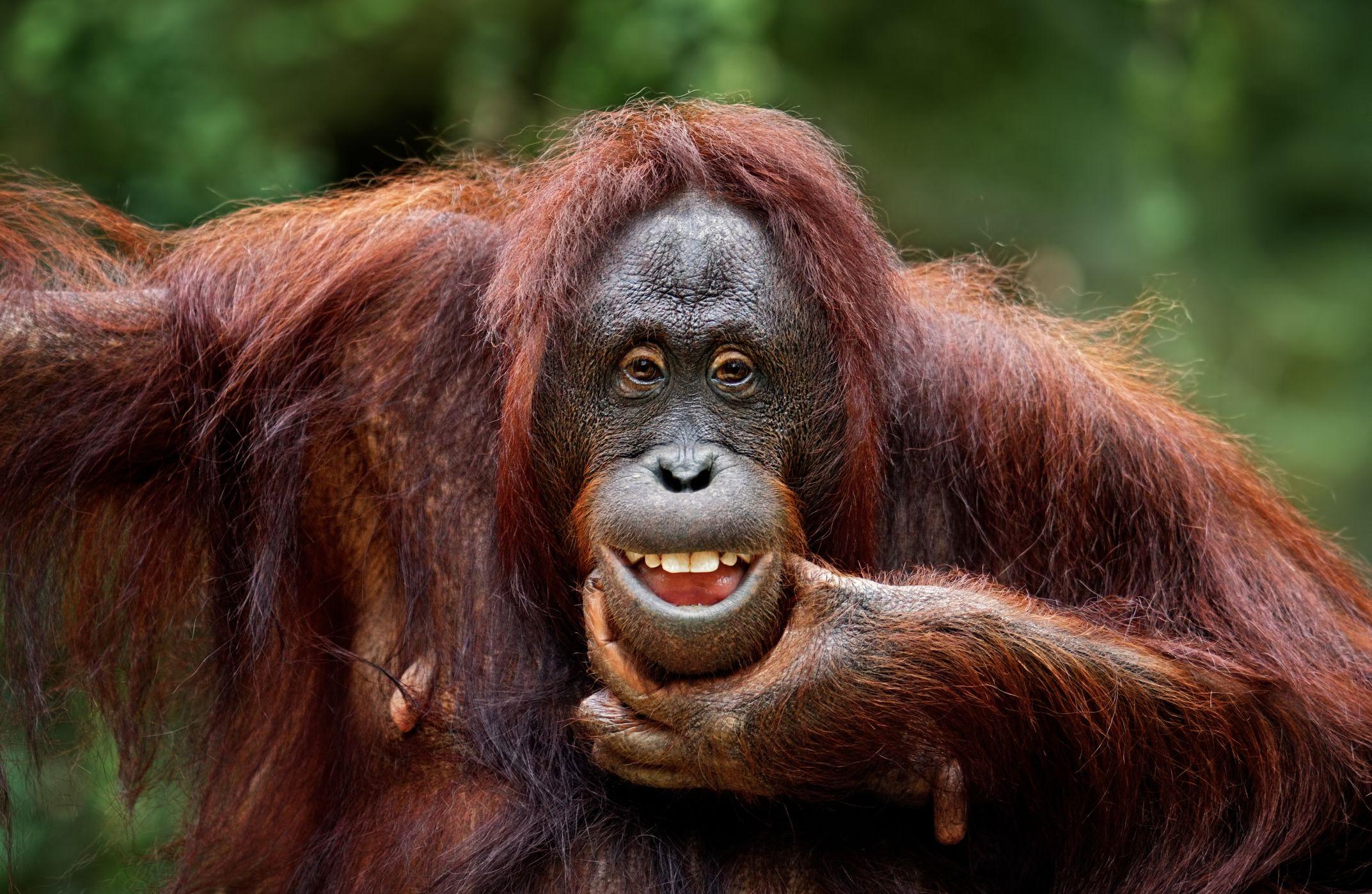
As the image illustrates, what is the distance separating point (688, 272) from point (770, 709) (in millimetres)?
743

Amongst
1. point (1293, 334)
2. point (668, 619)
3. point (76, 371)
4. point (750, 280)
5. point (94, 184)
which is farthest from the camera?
point (1293, 334)

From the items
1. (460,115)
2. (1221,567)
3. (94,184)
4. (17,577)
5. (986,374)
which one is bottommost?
(17,577)

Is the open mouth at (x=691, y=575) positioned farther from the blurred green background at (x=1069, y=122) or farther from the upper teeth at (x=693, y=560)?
the blurred green background at (x=1069, y=122)

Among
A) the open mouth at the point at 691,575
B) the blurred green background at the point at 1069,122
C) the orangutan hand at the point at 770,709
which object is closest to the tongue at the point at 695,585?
the open mouth at the point at 691,575

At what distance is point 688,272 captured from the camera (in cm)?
257

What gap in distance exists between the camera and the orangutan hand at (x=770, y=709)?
2490 millimetres

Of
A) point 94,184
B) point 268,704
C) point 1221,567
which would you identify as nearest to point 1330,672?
point 1221,567

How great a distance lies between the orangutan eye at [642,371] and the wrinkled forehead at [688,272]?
0.05 meters

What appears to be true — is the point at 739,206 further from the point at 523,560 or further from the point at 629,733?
the point at 629,733

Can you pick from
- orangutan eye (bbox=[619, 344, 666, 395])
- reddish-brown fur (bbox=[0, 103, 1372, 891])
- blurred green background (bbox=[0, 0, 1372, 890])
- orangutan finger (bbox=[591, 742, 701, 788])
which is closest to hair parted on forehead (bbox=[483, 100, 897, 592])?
reddish-brown fur (bbox=[0, 103, 1372, 891])

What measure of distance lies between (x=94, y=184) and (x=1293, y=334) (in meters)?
5.54

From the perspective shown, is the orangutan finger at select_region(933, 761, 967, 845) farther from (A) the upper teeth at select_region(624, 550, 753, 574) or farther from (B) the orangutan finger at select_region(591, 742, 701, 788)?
(A) the upper teeth at select_region(624, 550, 753, 574)

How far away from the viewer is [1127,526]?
2.98 metres

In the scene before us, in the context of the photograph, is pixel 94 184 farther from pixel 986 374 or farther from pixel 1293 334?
pixel 1293 334
